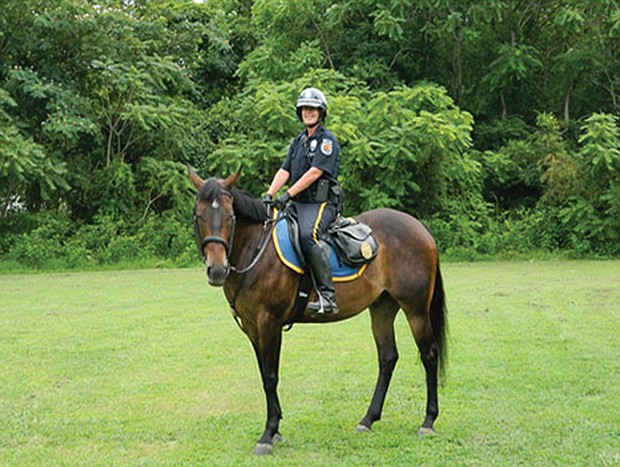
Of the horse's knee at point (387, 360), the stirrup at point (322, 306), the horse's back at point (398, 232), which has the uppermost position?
the horse's back at point (398, 232)

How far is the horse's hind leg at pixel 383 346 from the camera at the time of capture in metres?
6.11

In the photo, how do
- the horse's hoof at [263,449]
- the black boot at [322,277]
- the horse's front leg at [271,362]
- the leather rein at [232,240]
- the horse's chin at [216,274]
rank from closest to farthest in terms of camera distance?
1. the horse's chin at [216,274]
2. the leather rein at [232,240]
3. the horse's hoof at [263,449]
4. the horse's front leg at [271,362]
5. the black boot at [322,277]

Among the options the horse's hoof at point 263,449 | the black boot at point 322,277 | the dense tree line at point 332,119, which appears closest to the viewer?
the horse's hoof at point 263,449

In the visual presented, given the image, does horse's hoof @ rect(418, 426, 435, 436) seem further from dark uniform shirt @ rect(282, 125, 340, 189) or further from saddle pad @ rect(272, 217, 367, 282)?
dark uniform shirt @ rect(282, 125, 340, 189)

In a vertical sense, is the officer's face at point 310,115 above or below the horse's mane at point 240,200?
above

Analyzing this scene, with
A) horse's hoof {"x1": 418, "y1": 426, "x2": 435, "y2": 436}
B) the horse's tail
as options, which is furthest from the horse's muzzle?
the horse's tail

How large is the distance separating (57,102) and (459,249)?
12.1 metres

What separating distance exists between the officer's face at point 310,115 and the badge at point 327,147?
0.62 feet

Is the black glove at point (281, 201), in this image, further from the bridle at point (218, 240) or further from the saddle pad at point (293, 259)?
the bridle at point (218, 240)

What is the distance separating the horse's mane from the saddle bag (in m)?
0.62

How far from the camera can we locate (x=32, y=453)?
5.32m

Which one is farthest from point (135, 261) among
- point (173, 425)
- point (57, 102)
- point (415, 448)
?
point (415, 448)

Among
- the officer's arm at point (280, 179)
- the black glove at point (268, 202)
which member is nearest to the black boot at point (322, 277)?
the black glove at point (268, 202)

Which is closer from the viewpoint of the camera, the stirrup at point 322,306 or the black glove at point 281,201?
the black glove at point 281,201
